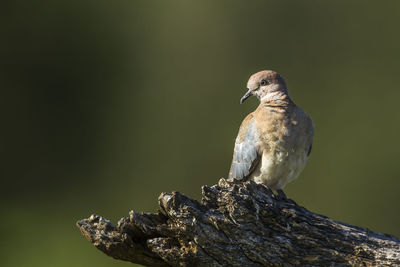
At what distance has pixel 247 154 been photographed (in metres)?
5.13

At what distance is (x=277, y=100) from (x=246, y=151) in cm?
56

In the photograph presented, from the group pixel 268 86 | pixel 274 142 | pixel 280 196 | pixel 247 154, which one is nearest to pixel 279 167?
pixel 274 142

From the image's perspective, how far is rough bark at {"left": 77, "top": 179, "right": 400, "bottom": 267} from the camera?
11.5 feet

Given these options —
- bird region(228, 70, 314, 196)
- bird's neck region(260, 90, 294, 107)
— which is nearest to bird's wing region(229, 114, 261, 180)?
bird region(228, 70, 314, 196)

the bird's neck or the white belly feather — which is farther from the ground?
the bird's neck

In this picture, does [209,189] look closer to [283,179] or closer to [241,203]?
[241,203]

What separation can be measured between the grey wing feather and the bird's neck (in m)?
0.27

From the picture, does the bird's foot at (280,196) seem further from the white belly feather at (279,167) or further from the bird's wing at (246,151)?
the bird's wing at (246,151)

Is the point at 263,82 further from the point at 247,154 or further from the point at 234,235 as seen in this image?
the point at 234,235

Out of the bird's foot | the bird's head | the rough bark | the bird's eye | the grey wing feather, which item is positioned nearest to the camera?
the rough bark

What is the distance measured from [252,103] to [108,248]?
6.52 metres

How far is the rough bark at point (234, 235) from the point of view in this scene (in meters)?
3.52

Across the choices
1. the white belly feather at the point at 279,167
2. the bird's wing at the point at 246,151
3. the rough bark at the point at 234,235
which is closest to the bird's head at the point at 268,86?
the bird's wing at the point at 246,151

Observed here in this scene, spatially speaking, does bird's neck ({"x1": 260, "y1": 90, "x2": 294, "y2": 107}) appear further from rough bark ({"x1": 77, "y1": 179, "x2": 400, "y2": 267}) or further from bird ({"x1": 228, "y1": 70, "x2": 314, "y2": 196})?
rough bark ({"x1": 77, "y1": 179, "x2": 400, "y2": 267})
